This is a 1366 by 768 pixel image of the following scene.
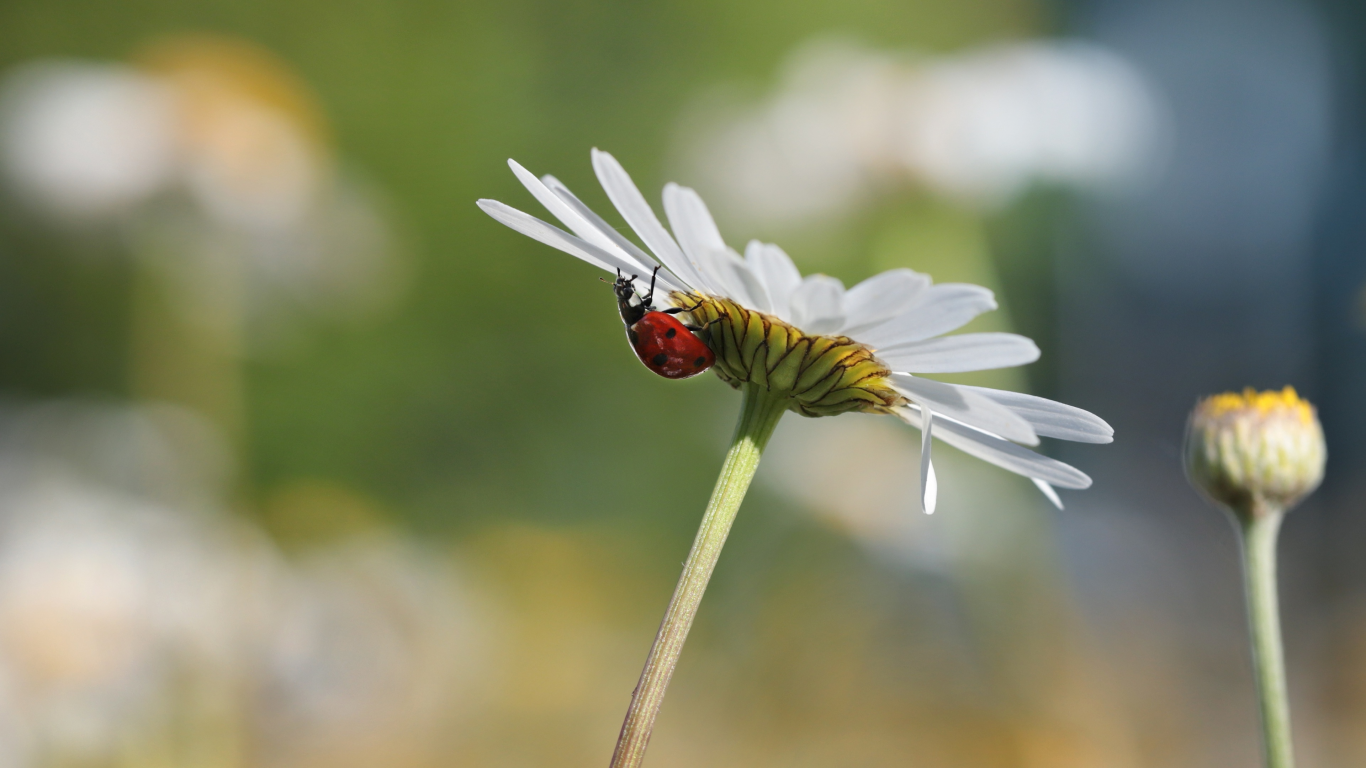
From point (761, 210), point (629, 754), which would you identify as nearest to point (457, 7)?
point (761, 210)

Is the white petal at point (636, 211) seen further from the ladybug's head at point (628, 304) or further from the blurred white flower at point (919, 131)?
the blurred white flower at point (919, 131)

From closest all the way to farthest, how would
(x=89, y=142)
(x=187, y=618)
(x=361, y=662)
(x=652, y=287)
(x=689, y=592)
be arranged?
(x=689, y=592)
(x=652, y=287)
(x=187, y=618)
(x=89, y=142)
(x=361, y=662)

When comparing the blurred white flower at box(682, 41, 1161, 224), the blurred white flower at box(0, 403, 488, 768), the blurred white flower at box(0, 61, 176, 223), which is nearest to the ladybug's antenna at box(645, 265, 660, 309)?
the blurred white flower at box(0, 403, 488, 768)

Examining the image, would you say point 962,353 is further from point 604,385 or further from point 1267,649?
point 604,385

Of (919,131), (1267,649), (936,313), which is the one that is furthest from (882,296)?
(919,131)

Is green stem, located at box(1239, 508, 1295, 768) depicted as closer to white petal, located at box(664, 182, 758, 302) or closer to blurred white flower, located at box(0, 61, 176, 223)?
white petal, located at box(664, 182, 758, 302)
